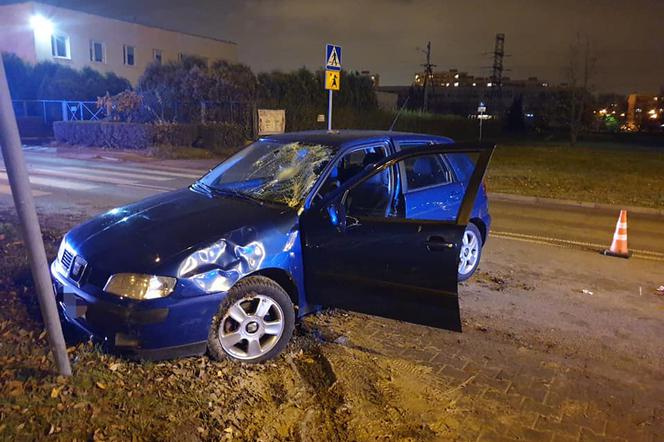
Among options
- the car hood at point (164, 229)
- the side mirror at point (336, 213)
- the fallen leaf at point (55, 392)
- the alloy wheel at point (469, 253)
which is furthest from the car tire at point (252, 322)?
the alloy wheel at point (469, 253)

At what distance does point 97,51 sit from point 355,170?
41973mm

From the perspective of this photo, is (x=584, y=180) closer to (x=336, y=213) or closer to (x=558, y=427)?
(x=336, y=213)

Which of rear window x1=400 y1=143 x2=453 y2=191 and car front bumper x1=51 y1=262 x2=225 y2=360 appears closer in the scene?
car front bumper x1=51 y1=262 x2=225 y2=360

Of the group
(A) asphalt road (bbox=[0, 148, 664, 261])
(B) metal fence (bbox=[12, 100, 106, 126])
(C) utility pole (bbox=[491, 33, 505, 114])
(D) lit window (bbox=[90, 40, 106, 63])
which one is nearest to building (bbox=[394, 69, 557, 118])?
(C) utility pole (bbox=[491, 33, 505, 114])

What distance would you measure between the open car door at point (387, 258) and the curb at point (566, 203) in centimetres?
964

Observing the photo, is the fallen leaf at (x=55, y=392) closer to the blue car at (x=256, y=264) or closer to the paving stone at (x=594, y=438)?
the blue car at (x=256, y=264)

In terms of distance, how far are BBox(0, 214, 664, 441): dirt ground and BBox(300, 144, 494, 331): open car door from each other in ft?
1.59

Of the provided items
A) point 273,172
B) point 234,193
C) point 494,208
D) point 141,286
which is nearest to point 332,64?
point 494,208

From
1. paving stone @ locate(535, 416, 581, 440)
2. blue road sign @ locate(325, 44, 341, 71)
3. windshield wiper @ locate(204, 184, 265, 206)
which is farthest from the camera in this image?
blue road sign @ locate(325, 44, 341, 71)

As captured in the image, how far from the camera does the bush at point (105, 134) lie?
22266mm

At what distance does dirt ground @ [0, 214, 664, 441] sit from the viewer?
3.23 meters

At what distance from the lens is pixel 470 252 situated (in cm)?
628

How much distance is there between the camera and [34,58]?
36.0m

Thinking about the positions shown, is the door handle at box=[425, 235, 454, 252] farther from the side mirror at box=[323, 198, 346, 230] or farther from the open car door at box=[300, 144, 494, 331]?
the side mirror at box=[323, 198, 346, 230]
